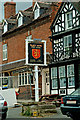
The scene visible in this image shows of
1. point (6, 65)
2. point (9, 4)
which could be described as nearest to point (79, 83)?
point (6, 65)

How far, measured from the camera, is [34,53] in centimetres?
1997

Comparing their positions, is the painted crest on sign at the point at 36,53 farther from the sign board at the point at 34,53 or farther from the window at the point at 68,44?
the window at the point at 68,44

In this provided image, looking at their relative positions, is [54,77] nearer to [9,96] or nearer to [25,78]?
[25,78]

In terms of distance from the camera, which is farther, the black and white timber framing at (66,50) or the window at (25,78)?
the window at (25,78)

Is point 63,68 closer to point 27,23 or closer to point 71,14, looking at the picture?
point 71,14

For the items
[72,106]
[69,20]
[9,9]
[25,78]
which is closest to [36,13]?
[25,78]

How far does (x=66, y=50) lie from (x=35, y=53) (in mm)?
7635

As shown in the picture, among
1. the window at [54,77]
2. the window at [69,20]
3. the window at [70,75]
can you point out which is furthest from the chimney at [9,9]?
the window at [70,75]

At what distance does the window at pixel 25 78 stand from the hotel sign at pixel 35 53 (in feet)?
33.9

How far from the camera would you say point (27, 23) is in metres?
35.5

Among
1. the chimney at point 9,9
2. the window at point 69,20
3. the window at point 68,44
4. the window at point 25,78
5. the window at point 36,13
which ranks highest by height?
the chimney at point 9,9

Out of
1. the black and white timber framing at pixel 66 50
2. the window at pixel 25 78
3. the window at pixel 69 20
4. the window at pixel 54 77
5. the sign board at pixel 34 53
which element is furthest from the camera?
the window at pixel 25 78

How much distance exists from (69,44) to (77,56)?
6.24 ft

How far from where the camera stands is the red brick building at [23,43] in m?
31.4
